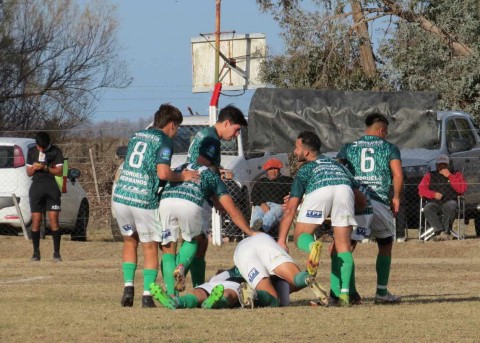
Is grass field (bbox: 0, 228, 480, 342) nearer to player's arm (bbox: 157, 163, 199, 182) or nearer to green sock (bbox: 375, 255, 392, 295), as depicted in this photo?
green sock (bbox: 375, 255, 392, 295)

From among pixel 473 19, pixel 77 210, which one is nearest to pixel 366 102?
pixel 77 210

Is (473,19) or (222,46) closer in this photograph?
(473,19)

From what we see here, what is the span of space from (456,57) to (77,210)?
38.5ft

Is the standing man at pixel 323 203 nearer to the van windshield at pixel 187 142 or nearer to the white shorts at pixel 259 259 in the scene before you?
the white shorts at pixel 259 259

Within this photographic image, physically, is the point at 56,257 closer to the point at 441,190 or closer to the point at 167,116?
the point at 441,190

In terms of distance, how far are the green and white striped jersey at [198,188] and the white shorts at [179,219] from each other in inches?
1.8

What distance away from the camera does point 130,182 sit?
11.4 m

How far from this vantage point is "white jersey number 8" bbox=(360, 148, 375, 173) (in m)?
12.2

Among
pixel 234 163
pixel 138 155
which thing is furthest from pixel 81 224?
pixel 138 155

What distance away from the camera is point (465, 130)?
24047mm

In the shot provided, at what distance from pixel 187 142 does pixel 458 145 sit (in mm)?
5046

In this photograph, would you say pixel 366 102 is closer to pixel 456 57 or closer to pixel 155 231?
pixel 456 57

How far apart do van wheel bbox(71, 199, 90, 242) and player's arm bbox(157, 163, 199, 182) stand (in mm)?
12285

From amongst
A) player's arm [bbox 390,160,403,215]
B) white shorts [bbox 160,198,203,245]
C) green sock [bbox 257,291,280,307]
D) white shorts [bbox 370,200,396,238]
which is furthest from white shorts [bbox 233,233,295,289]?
player's arm [bbox 390,160,403,215]
